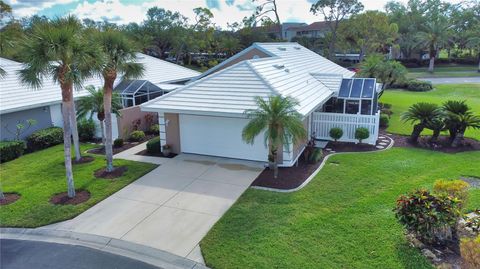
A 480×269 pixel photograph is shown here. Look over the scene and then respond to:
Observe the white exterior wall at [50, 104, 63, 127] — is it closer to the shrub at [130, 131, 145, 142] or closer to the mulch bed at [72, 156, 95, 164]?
the shrub at [130, 131, 145, 142]

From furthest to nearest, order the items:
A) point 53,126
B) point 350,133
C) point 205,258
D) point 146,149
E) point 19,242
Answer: point 53,126
point 350,133
point 146,149
point 19,242
point 205,258

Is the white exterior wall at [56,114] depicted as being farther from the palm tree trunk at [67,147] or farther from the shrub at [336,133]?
the shrub at [336,133]

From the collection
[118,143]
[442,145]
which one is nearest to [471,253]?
[442,145]

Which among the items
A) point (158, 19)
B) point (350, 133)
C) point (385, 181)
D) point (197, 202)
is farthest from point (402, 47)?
point (197, 202)

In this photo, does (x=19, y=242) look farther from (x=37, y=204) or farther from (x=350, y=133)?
(x=350, y=133)

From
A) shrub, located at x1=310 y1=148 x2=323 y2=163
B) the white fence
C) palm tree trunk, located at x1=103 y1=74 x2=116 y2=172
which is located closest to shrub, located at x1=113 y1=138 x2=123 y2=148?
palm tree trunk, located at x1=103 y1=74 x2=116 y2=172
